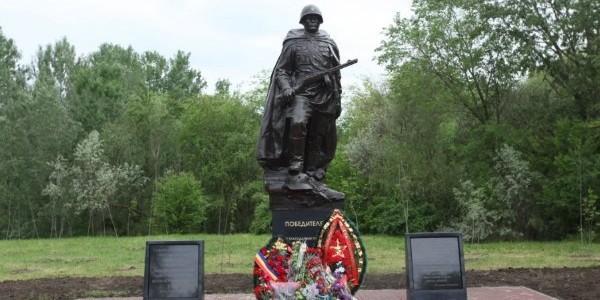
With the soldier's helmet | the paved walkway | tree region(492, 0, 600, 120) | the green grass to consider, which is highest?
tree region(492, 0, 600, 120)

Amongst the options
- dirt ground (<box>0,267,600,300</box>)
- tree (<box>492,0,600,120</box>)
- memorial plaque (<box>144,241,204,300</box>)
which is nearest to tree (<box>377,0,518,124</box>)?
tree (<box>492,0,600,120</box>)

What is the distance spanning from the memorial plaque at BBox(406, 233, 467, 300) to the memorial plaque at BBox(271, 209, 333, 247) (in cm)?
135

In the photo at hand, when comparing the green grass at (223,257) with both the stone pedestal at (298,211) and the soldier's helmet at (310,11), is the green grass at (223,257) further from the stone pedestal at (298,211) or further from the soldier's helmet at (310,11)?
the soldier's helmet at (310,11)

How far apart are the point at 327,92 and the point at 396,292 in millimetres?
2795

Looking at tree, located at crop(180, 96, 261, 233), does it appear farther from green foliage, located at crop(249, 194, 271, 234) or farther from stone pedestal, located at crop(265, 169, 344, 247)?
stone pedestal, located at crop(265, 169, 344, 247)

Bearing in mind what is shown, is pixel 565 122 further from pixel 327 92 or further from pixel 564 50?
pixel 327 92

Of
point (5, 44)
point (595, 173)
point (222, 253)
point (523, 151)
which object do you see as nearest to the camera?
point (222, 253)

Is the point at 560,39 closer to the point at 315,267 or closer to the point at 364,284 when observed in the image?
the point at 364,284

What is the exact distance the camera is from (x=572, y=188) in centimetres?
1852

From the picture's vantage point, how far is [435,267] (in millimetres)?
7480

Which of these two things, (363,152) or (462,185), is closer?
(462,185)

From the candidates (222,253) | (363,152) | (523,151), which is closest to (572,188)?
(523,151)

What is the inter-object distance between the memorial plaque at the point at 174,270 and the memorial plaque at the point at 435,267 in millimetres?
2246

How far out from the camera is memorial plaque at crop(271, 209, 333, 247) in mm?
8430
